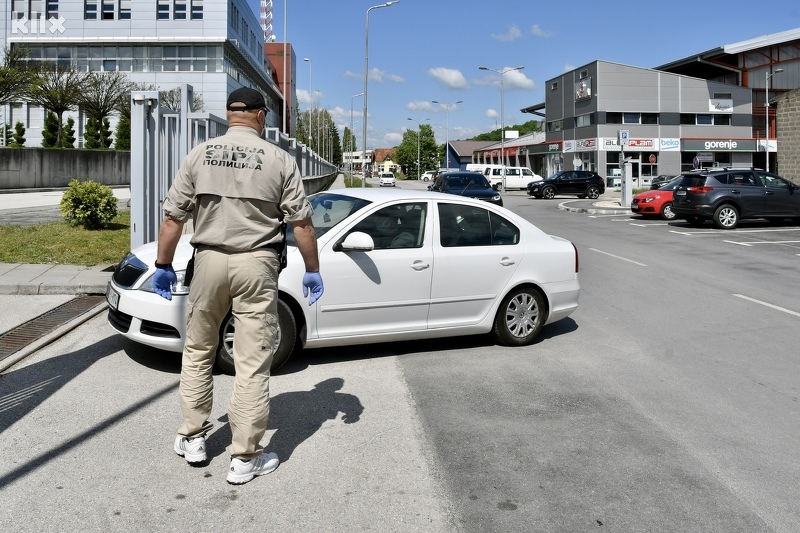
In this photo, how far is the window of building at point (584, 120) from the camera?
65.0m

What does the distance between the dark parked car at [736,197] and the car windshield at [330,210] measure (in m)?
16.8

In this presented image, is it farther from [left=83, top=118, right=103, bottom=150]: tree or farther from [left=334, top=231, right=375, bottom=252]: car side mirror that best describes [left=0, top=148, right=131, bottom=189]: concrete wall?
[left=334, top=231, right=375, bottom=252]: car side mirror

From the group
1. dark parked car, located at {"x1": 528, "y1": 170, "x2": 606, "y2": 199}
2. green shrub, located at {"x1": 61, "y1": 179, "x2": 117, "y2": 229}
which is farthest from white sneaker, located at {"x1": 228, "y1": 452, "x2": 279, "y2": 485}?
dark parked car, located at {"x1": 528, "y1": 170, "x2": 606, "y2": 199}

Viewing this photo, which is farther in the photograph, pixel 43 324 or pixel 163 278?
pixel 43 324

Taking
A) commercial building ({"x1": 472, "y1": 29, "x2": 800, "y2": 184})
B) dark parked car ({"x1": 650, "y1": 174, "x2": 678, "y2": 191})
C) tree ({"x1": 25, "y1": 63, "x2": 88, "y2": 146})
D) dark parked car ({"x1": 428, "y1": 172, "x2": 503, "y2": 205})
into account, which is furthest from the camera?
commercial building ({"x1": 472, "y1": 29, "x2": 800, "y2": 184})

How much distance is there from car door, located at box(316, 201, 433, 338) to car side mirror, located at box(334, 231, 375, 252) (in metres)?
0.17

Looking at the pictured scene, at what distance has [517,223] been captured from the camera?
7.37m

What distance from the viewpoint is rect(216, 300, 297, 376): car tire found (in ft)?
19.5

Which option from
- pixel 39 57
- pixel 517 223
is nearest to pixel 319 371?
pixel 517 223

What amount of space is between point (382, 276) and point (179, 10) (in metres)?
58.4

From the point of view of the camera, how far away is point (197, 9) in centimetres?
5928

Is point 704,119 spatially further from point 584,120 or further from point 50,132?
point 50,132

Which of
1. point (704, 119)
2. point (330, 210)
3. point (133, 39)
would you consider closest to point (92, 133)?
point (133, 39)

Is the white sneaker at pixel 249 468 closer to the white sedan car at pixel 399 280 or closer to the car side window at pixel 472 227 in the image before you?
the white sedan car at pixel 399 280
